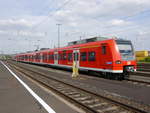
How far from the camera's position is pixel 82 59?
18.0m

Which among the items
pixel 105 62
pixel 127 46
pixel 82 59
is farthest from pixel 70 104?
pixel 82 59

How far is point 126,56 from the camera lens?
45.6ft

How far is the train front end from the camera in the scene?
13.6 m

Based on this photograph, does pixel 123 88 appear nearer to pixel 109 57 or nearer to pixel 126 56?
pixel 109 57

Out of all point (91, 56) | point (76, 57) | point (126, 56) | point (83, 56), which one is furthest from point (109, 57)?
point (76, 57)

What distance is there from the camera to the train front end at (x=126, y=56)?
13622 mm

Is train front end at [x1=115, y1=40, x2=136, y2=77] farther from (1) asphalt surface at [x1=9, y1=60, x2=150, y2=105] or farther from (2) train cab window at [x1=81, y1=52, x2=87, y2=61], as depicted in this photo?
(2) train cab window at [x1=81, y1=52, x2=87, y2=61]

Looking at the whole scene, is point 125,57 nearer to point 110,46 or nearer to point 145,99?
point 110,46

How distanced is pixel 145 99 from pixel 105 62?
260 inches

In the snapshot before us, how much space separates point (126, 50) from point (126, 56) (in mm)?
548

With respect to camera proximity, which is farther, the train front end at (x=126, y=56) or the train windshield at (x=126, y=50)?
the train windshield at (x=126, y=50)

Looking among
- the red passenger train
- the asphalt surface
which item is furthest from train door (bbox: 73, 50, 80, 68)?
the asphalt surface

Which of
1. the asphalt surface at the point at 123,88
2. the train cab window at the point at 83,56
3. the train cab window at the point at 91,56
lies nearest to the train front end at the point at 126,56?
the asphalt surface at the point at 123,88

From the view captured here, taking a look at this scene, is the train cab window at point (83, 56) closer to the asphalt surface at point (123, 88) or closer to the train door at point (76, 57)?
the train door at point (76, 57)
